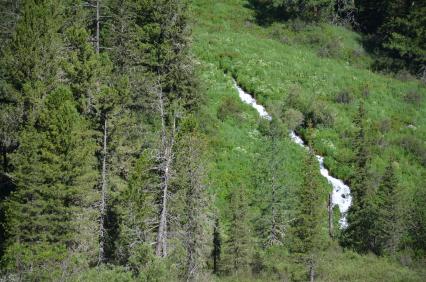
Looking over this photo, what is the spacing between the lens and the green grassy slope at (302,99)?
3725 centimetres

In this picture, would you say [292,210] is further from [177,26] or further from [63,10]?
[63,10]

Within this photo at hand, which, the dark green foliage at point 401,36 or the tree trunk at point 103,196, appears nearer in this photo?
the tree trunk at point 103,196

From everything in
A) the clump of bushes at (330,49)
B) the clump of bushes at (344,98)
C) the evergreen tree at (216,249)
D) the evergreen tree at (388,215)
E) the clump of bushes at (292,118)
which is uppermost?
the clump of bushes at (330,49)

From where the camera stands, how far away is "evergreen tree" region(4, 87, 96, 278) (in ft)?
82.9

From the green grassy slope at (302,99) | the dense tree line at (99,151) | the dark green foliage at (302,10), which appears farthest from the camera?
the dark green foliage at (302,10)

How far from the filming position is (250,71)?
51.9m

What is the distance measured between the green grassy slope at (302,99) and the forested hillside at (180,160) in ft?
0.65

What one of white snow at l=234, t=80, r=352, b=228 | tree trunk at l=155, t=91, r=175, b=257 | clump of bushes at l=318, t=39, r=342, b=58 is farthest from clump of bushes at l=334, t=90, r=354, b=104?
tree trunk at l=155, t=91, r=175, b=257

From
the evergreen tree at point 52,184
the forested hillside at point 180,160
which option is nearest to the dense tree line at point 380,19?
the forested hillside at point 180,160

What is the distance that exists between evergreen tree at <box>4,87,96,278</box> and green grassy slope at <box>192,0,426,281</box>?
39.6ft

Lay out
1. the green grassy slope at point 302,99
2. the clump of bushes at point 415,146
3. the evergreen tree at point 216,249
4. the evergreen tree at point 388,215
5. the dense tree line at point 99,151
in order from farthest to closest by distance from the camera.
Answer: the clump of bushes at point 415,146, the green grassy slope at point 302,99, the evergreen tree at point 388,215, the evergreen tree at point 216,249, the dense tree line at point 99,151

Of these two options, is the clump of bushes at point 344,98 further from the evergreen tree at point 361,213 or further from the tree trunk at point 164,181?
the tree trunk at point 164,181

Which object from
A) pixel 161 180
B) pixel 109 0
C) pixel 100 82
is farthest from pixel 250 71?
pixel 161 180

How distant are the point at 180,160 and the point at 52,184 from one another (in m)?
6.89
